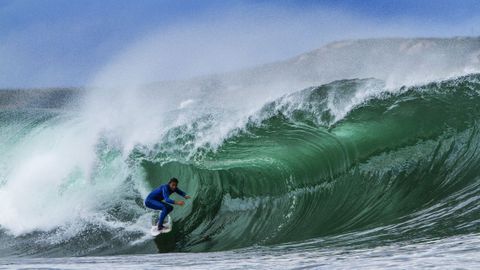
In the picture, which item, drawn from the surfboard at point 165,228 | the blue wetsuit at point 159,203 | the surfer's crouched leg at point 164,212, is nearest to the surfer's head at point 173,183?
the blue wetsuit at point 159,203

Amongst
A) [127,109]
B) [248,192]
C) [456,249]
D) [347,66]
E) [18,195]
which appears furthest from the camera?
[347,66]

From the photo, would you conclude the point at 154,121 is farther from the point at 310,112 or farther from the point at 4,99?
the point at 4,99

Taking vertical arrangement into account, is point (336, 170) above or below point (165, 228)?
above

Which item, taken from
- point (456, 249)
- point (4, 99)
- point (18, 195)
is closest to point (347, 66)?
point (4, 99)

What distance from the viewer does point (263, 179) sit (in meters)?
10.9

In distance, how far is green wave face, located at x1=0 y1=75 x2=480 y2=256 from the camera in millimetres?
8914

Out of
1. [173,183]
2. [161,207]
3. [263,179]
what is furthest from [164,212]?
[263,179]

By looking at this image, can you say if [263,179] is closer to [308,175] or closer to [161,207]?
[308,175]

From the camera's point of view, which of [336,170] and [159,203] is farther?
[336,170]

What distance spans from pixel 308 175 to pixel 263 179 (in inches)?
30.1

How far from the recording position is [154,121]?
13.5 metres

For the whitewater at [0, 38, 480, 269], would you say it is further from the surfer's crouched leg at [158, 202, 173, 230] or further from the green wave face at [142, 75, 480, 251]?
the surfer's crouched leg at [158, 202, 173, 230]

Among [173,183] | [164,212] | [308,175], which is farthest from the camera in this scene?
[308,175]

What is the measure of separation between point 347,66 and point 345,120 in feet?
197
